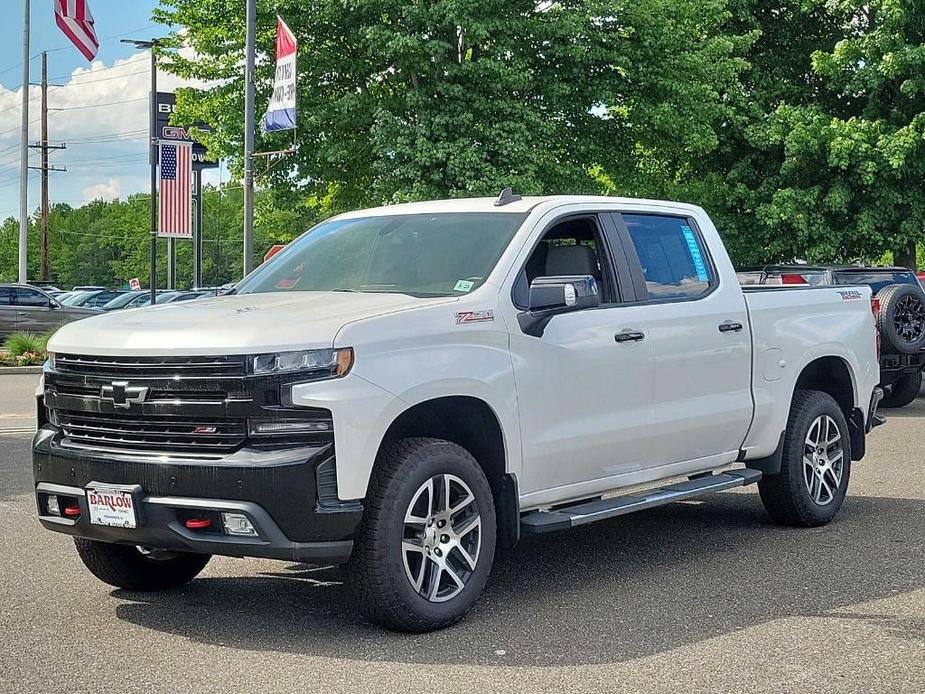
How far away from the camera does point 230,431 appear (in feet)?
18.2

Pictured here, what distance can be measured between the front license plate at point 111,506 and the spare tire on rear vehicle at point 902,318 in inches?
402

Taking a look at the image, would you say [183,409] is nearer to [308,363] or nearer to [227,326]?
[227,326]

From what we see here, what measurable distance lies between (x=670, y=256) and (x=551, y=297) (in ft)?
4.70

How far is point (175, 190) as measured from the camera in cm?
3397

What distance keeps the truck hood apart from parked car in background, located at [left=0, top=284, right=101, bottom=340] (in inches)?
1082

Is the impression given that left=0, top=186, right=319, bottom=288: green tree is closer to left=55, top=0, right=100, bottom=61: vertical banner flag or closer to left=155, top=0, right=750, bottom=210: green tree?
left=55, top=0, right=100, bottom=61: vertical banner flag

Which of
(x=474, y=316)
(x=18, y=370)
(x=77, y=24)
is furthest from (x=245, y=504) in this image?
(x=77, y=24)

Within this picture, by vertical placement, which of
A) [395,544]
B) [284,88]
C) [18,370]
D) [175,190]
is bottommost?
[18,370]

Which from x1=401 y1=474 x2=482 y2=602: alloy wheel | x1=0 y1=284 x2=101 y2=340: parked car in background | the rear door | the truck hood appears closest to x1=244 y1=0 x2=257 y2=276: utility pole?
x1=0 y1=284 x2=101 y2=340: parked car in background

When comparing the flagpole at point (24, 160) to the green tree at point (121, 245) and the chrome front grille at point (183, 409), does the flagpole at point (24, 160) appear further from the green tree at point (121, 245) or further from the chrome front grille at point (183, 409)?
the green tree at point (121, 245)

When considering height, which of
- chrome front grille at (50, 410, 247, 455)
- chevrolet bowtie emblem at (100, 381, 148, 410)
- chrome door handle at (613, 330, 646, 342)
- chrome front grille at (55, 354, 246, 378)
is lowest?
chrome front grille at (50, 410, 247, 455)

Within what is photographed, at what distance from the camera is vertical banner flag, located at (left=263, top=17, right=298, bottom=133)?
2328 centimetres

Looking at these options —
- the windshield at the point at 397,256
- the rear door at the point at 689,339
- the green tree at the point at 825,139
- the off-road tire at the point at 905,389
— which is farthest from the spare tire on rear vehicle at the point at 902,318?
the green tree at the point at 825,139

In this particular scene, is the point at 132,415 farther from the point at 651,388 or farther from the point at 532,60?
the point at 532,60
